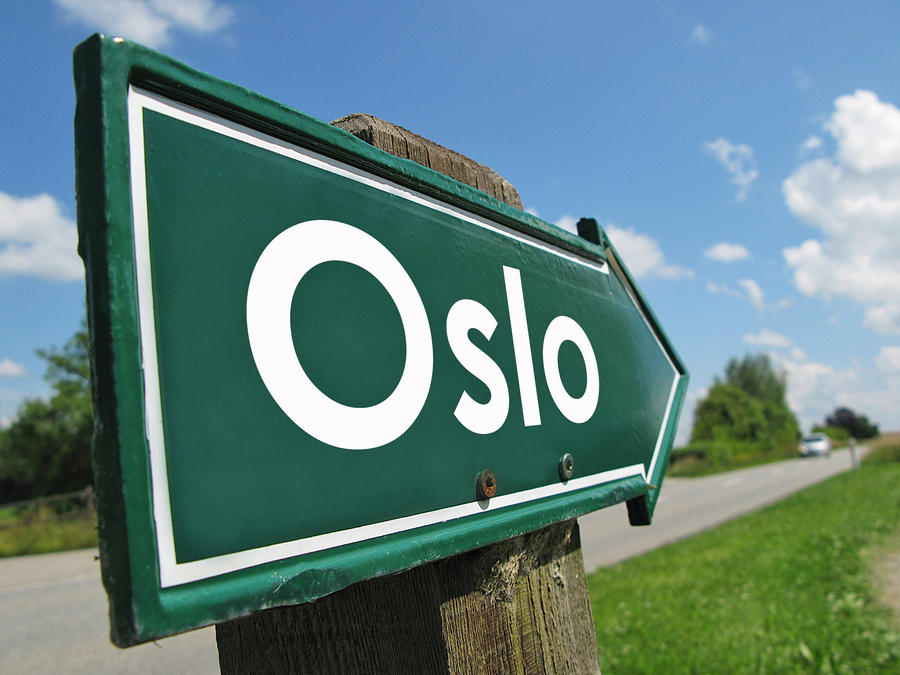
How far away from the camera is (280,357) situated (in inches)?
32.1

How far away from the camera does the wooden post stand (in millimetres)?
1014

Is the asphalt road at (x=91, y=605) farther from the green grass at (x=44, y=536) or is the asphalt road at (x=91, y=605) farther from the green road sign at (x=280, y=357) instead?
the green road sign at (x=280, y=357)

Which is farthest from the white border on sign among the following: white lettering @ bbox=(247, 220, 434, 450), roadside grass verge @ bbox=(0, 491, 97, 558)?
roadside grass verge @ bbox=(0, 491, 97, 558)

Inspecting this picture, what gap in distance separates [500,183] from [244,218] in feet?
2.36

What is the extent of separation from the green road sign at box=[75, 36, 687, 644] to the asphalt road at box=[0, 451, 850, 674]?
1.72m

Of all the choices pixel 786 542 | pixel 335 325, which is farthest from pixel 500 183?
pixel 786 542

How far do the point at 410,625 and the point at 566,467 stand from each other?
0.44m

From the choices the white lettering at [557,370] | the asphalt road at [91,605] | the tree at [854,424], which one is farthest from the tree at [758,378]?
the white lettering at [557,370]

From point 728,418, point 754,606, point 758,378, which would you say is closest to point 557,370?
point 754,606

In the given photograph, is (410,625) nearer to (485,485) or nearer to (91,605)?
(485,485)

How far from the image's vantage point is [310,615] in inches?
40.6

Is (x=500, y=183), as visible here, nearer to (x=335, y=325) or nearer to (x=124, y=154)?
(x=335, y=325)

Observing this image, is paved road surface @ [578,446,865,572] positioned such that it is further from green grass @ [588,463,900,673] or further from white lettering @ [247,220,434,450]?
white lettering @ [247,220,434,450]

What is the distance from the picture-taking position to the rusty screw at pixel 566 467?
50.7 inches
